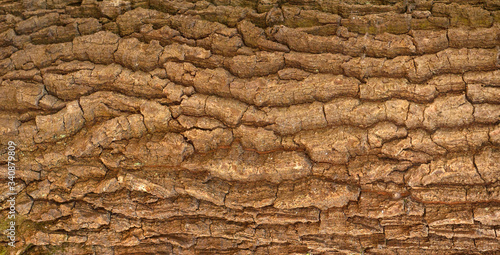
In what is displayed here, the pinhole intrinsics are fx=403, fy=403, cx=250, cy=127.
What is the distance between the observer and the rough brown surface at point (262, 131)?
359 cm

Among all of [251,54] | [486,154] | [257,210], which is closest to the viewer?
[486,154]

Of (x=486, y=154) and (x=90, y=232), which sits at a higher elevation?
(x=486, y=154)

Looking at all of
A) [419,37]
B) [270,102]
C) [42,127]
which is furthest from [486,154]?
[42,127]

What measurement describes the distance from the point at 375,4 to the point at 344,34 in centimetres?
62

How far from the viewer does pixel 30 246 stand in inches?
164

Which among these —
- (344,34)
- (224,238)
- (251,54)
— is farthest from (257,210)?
(344,34)

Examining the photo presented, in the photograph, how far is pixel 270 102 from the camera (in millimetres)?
3971

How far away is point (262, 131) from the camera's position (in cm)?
385

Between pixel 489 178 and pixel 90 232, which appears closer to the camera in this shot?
pixel 489 178

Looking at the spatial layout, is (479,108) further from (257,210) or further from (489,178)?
(257,210)

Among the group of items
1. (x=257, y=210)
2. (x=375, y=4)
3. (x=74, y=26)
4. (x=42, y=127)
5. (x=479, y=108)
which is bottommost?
(x=257, y=210)

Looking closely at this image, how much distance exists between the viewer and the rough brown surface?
3.59 meters

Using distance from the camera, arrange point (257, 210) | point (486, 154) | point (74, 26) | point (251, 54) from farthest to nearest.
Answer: point (74, 26)
point (251, 54)
point (257, 210)
point (486, 154)

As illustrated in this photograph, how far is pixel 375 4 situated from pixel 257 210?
2.49 m
